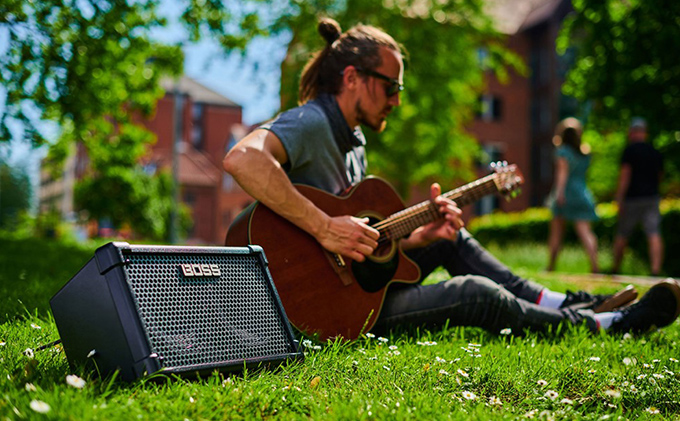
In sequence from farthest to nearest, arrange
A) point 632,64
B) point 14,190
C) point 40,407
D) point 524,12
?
point 14,190, point 524,12, point 632,64, point 40,407

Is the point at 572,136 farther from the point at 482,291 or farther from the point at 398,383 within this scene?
the point at 398,383

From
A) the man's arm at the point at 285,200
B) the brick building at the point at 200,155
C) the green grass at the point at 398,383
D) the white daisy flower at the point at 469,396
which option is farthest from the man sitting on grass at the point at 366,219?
the brick building at the point at 200,155

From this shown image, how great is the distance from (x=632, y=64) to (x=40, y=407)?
972cm

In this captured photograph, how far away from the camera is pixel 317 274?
2.97 metres

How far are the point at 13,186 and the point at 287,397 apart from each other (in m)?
83.8

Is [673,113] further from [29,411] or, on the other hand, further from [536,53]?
[536,53]

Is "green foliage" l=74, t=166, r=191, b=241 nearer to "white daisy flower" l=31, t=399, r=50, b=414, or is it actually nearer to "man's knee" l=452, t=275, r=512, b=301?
"man's knee" l=452, t=275, r=512, b=301

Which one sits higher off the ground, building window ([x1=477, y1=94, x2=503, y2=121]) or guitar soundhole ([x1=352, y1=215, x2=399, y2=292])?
building window ([x1=477, y1=94, x2=503, y2=121])

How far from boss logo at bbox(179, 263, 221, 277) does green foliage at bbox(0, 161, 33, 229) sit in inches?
2885

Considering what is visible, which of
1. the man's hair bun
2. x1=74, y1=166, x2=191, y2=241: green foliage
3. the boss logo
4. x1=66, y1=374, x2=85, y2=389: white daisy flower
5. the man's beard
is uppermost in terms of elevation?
the man's hair bun

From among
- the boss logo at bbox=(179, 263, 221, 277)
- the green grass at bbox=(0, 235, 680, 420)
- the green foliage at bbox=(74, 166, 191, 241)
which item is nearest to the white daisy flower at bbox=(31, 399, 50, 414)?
the green grass at bbox=(0, 235, 680, 420)

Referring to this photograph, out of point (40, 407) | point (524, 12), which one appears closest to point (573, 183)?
point (40, 407)

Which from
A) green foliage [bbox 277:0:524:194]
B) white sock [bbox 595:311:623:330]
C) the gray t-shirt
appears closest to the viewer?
the gray t-shirt

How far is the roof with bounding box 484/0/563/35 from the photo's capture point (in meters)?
31.2
